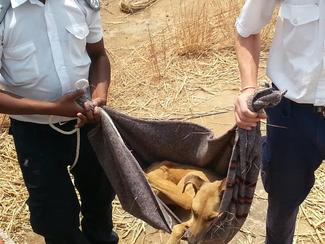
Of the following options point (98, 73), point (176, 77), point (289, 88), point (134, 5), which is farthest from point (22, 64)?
point (134, 5)

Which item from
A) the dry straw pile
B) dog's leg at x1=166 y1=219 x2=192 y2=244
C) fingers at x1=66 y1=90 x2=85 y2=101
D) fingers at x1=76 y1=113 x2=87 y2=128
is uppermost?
fingers at x1=66 y1=90 x2=85 y2=101

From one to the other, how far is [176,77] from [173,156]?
2.58 metres

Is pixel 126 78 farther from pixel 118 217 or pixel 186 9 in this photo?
pixel 118 217

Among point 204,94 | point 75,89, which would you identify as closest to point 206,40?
point 204,94

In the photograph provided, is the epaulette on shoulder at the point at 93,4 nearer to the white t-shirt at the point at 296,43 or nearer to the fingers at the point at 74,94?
the fingers at the point at 74,94

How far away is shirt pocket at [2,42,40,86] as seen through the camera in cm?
217

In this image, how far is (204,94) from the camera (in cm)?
471

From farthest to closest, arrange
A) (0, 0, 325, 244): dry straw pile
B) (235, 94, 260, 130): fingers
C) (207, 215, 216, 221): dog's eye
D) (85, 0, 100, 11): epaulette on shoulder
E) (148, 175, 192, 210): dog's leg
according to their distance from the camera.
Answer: (0, 0, 325, 244): dry straw pile < (85, 0, 100, 11): epaulette on shoulder < (148, 175, 192, 210): dog's leg < (207, 215, 216, 221): dog's eye < (235, 94, 260, 130): fingers

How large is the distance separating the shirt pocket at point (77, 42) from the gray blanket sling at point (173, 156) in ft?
0.77

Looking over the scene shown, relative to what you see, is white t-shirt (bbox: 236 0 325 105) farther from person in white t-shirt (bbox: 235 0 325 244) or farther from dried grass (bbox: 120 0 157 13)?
dried grass (bbox: 120 0 157 13)

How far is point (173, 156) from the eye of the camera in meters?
2.42

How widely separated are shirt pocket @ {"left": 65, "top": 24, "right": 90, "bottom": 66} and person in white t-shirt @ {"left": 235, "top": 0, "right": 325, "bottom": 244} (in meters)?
0.60

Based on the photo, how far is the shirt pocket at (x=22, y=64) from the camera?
85.4 inches

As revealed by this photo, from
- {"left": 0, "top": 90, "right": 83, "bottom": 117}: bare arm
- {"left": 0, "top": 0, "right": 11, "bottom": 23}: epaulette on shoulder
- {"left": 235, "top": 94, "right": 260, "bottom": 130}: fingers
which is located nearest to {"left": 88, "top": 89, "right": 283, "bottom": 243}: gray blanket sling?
{"left": 235, "top": 94, "right": 260, "bottom": 130}: fingers
